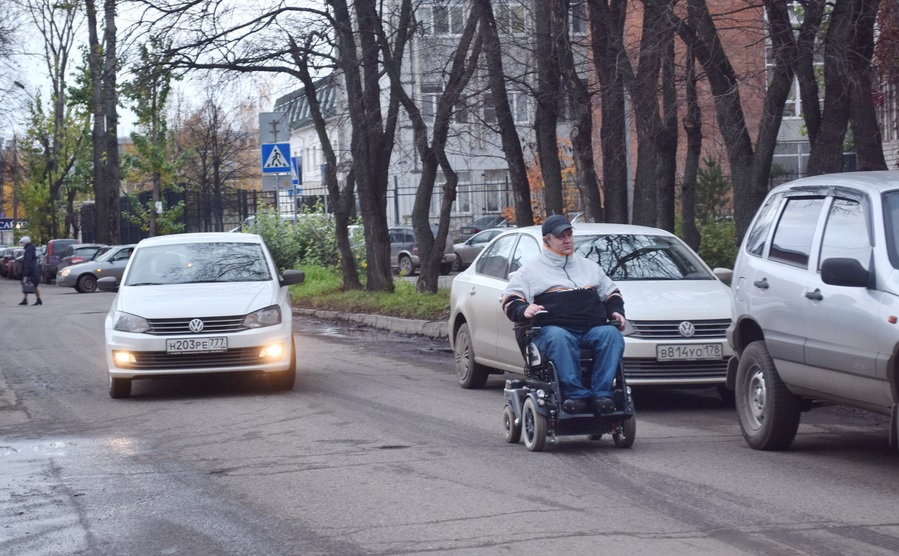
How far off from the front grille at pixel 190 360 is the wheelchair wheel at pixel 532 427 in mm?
4107

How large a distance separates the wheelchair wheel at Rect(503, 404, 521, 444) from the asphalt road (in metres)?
0.12

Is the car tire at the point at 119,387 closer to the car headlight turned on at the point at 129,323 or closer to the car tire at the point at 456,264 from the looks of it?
the car headlight turned on at the point at 129,323

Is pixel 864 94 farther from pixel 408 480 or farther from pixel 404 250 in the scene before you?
pixel 404 250

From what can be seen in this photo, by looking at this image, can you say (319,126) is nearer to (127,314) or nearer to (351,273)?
(351,273)

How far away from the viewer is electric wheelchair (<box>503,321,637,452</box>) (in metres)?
8.19

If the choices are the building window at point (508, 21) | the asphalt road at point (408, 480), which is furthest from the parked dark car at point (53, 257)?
the asphalt road at point (408, 480)

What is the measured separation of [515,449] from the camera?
28.0ft

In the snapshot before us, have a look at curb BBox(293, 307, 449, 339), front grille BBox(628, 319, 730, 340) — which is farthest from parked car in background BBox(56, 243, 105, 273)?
front grille BBox(628, 319, 730, 340)

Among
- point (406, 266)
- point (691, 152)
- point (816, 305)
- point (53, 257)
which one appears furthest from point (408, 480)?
point (53, 257)

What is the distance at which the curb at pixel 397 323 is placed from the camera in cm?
1898

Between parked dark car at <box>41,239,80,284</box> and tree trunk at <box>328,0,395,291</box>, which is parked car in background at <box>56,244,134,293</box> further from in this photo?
tree trunk at <box>328,0,395,291</box>

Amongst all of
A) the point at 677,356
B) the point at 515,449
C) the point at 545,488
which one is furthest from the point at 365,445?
the point at 677,356

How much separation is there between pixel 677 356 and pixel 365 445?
284 cm

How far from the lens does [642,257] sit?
1162cm
